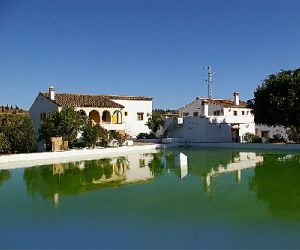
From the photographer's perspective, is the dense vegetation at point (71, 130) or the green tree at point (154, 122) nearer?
the dense vegetation at point (71, 130)

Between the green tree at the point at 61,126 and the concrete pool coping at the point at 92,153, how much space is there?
1972 mm

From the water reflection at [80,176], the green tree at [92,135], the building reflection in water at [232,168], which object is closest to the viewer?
the water reflection at [80,176]

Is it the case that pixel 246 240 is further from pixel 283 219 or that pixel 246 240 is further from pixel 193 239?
pixel 283 219

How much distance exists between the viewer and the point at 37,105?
3741 centimetres

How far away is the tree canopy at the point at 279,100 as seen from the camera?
1094 inches

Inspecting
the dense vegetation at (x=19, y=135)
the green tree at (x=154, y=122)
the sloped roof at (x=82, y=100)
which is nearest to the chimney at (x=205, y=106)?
the green tree at (x=154, y=122)

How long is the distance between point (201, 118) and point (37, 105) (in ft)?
52.3

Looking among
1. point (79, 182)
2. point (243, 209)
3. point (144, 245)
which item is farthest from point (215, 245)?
point (79, 182)

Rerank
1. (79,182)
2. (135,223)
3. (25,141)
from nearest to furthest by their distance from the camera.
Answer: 1. (135,223)
2. (79,182)
3. (25,141)

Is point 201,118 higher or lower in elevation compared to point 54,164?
higher

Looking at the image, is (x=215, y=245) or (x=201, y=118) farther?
(x=201, y=118)

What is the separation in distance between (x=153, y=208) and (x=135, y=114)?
3240 centimetres

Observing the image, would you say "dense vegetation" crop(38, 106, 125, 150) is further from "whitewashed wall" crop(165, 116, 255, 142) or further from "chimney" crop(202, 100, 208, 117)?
Answer: "chimney" crop(202, 100, 208, 117)

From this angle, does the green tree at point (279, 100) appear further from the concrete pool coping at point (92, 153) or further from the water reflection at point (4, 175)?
the water reflection at point (4, 175)
